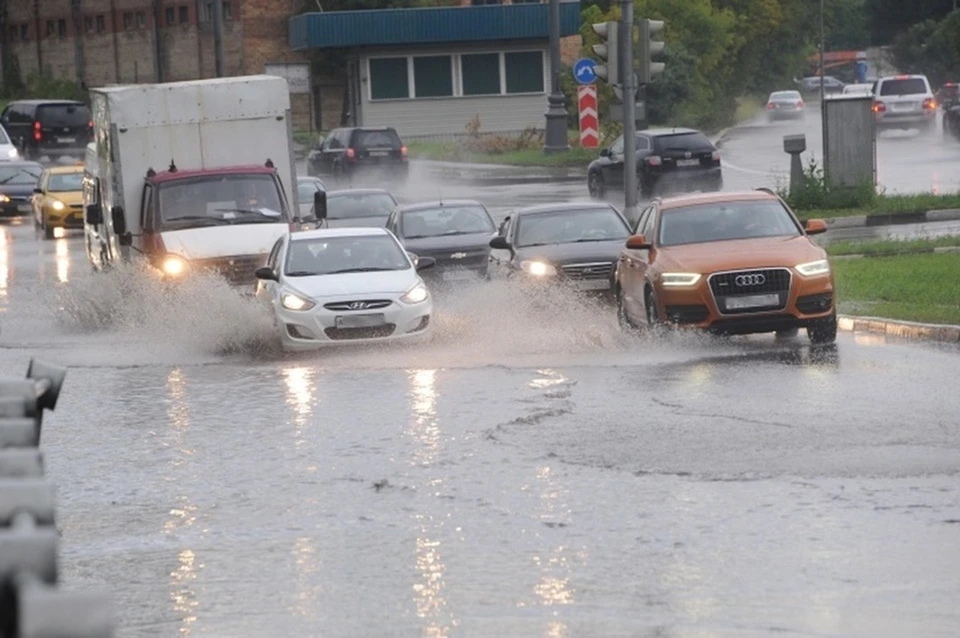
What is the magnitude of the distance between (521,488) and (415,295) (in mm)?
9050

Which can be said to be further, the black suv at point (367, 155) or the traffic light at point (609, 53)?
the black suv at point (367, 155)

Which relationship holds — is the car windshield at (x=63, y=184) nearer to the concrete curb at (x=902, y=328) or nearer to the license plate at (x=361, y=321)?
the license plate at (x=361, y=321)

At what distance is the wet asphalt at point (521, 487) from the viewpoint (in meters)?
8.26

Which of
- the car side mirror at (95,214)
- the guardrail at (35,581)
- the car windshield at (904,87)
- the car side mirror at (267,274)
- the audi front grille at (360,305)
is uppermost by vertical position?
the guardrail at (35,581)

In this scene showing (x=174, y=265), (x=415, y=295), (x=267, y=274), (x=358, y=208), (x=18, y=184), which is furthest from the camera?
(x=18, y=184)

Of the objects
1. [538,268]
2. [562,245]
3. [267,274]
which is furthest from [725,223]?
[267,274]

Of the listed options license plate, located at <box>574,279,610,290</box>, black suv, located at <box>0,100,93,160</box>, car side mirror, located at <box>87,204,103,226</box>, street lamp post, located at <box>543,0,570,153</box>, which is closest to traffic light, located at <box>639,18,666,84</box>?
license plate, located at <box>574,279,610,290</box>

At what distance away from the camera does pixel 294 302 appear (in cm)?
1995

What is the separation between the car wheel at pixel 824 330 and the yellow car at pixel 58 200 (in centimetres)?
2756

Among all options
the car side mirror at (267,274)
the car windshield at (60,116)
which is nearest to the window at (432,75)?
the car windshield at (60,116)

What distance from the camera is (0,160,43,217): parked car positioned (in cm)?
5078

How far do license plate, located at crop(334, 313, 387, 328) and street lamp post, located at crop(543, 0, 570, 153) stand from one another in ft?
110

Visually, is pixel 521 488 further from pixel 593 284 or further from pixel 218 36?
pixel 218 36

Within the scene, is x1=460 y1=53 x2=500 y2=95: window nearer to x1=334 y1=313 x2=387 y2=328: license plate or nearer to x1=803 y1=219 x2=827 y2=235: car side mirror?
x1=334 y1=313 x2=387 y2=328: license plate
